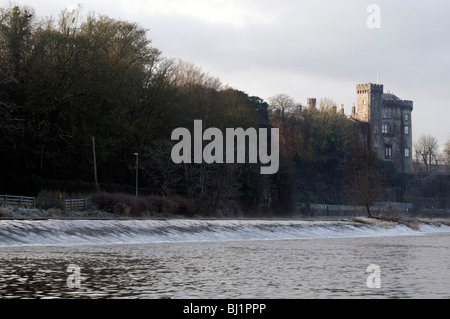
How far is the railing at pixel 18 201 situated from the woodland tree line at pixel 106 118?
2865mm

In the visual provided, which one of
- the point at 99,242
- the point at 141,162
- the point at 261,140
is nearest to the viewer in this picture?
the point at 99,242

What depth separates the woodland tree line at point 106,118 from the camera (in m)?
59.4

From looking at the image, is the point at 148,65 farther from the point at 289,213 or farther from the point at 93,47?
the point at 289,213

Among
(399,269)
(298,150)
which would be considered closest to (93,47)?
(399,269)

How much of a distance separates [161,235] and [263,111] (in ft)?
268

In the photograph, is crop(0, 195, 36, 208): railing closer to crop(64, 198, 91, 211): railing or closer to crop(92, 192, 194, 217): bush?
crop(64, 198, 91, 211): railing

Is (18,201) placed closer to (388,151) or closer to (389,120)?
(388,151)

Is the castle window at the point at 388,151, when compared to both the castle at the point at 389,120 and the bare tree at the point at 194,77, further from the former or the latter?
the bare tree at the point at 194,77

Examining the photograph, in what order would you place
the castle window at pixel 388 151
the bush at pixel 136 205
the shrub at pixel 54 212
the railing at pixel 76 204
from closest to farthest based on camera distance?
the shrub at pixel 54 212
the railing at pixel 76 204
the bush at pixel 136 205
the castle window at pixel 388 151

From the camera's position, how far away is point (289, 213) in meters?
91.5

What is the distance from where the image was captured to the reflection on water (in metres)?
15.5

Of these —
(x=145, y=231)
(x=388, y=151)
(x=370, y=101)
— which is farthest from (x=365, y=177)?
(x=370, y=101)

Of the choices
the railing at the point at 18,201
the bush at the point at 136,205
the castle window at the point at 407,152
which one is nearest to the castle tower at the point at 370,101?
the castle window at the point at 407,152
